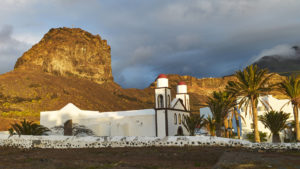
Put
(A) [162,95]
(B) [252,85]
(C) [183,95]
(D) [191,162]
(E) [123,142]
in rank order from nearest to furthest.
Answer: (D) [191,162], (E) [123,142], (B) [252,85], (A) [162,95], (C) [183,95]

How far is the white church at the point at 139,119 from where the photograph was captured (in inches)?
1409

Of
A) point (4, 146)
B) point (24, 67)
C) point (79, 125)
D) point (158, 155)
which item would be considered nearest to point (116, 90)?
Answer: point (24, 67)

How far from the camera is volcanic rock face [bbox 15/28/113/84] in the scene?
5212 inches

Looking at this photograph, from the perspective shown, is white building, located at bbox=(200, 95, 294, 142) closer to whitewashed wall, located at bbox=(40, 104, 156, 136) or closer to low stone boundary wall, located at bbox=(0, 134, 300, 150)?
whitewashed wall, located at bbox=(40, 104, 156, 136)

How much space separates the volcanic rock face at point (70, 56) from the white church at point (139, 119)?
9652 centimetres

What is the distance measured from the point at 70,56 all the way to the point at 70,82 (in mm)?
28325

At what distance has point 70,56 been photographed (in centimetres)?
13888

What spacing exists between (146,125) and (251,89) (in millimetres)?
13712

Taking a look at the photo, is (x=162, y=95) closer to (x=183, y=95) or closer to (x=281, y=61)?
(x=183, y=95)

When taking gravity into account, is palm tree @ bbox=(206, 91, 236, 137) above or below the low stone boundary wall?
above

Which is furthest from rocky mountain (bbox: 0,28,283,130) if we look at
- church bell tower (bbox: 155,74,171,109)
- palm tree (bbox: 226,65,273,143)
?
palm tree (bbox: 226,65,273,143)

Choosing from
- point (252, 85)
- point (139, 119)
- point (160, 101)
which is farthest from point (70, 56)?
point (252, 85)

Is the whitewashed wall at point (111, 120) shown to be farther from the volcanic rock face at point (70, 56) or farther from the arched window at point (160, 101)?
the volcanic rock face at point (70, 56)

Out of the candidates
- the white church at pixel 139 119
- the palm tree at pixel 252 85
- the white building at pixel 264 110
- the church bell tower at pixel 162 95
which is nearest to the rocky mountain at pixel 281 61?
the white building at pixel 264 110
